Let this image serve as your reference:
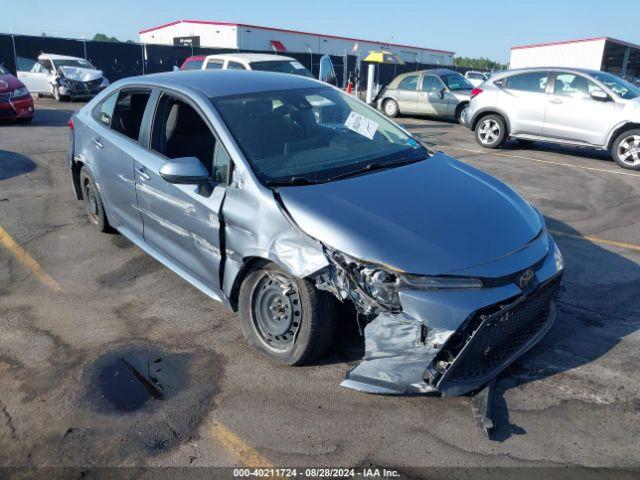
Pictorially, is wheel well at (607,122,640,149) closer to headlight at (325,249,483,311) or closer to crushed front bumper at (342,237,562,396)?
crushed front bumper at (342,237,562,396)

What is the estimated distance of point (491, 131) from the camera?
11.1 meters

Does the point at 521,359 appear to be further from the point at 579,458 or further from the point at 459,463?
the point at 459,463

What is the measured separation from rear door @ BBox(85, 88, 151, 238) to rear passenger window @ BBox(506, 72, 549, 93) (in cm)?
827

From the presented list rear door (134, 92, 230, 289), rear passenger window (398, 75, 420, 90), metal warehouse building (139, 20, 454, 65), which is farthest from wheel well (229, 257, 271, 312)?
metal warehouse building (139, 20, 454, 65)

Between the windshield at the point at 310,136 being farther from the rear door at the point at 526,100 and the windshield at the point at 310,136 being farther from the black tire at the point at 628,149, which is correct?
the rear door at the point at 526,100

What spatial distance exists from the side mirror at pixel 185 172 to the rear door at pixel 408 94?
521 inches

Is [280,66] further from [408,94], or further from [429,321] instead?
[429,321]

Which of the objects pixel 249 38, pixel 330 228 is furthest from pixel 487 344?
pixel 249 38

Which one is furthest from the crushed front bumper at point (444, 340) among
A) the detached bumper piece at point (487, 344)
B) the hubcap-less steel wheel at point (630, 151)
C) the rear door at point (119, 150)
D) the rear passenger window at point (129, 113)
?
the hubcap-less steel wheel at point (630, 151)

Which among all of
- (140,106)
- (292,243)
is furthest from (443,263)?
(140,106)

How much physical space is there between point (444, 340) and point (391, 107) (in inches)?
573

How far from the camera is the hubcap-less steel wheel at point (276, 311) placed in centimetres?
313

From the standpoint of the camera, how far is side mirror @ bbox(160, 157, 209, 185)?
11.1 ft

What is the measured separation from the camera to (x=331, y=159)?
3.69m
